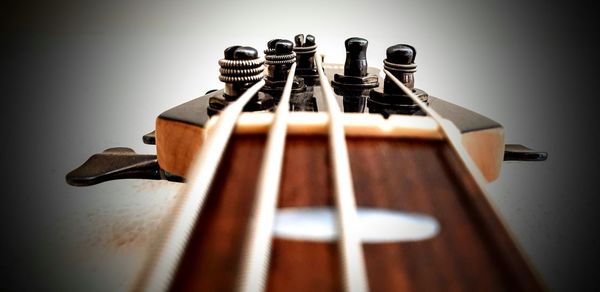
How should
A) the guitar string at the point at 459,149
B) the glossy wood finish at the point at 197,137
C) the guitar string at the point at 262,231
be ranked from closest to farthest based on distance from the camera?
the guitar string at the point at 262,231
the guitar string at the point at 459,149
the glossy wood finish at the point at 197,137

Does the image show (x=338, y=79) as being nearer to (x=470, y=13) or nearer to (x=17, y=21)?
(x=470, y=13)

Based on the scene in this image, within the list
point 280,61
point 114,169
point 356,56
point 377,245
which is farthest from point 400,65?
point 114,169

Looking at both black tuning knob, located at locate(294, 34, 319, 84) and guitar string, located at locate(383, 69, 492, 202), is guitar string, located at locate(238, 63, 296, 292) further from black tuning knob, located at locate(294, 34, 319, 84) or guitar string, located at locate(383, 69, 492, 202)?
black tuning knob, located at locate(294, 34, 319, 84)

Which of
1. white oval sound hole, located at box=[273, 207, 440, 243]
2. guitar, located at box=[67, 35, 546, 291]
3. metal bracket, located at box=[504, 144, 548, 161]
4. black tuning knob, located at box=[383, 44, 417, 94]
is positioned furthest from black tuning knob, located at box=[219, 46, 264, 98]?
metal bracket, located at box=[504, 144, 548, 161]

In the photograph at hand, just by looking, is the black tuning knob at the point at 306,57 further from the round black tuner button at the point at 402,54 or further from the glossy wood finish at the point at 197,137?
the glossy wood finish at the point at 197,137

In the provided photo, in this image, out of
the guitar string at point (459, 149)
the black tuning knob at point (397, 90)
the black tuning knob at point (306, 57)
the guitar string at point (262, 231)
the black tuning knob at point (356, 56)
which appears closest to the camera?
the guitar string at point (262, 231)

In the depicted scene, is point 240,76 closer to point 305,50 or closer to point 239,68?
point 239,68

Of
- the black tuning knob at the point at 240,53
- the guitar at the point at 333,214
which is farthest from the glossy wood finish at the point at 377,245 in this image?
the black tuning knob at the point at 240,53
